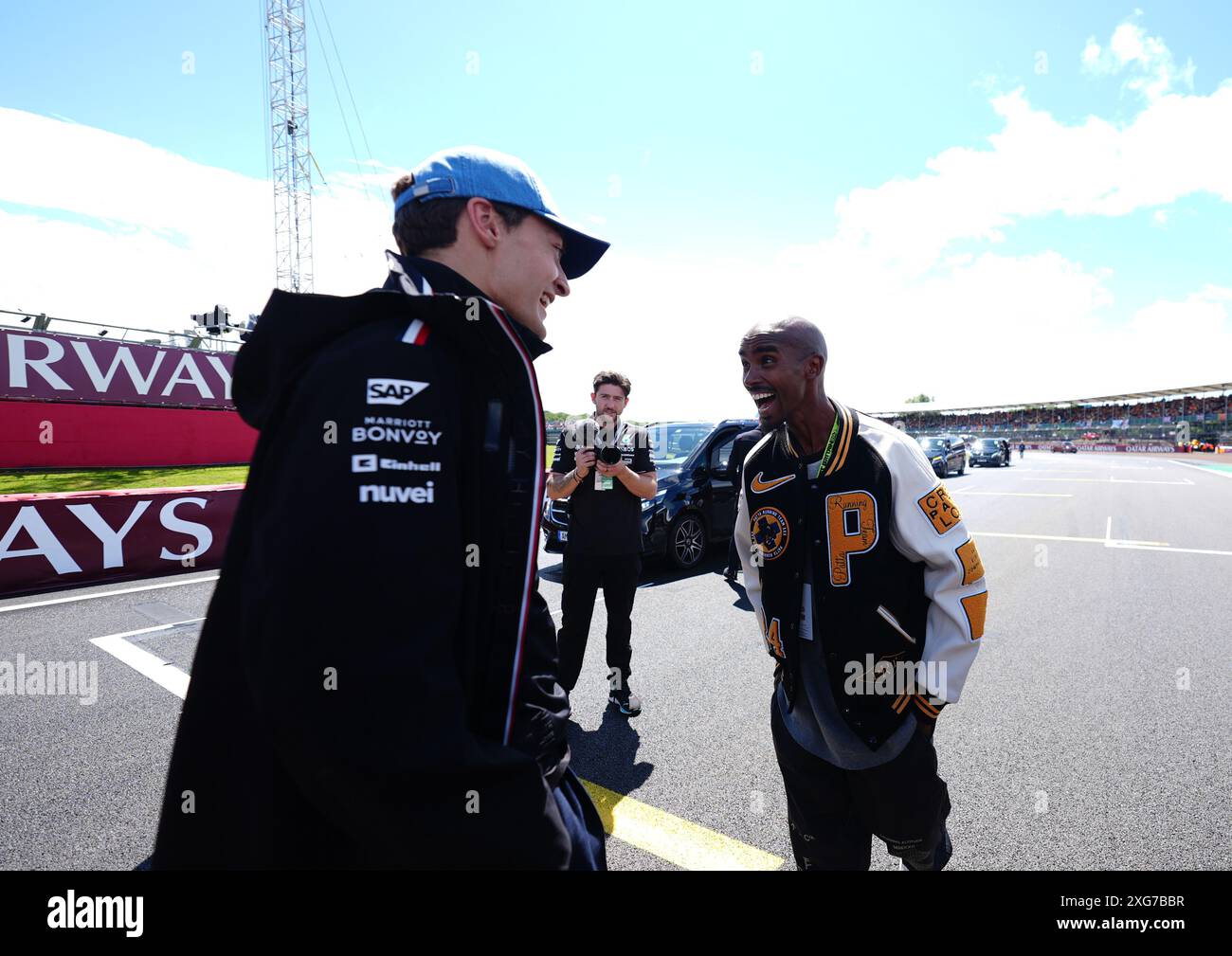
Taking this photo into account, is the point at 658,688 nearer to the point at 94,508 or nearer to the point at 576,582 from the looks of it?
the point at 576,582

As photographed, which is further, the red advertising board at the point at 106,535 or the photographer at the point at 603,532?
the red advertising board at the point at 106,535

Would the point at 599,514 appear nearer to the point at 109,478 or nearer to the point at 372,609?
the point at 372,609

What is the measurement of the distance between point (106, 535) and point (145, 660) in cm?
340

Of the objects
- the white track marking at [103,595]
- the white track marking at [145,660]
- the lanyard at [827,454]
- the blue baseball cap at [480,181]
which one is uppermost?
the blue baseball cap at [480,181]

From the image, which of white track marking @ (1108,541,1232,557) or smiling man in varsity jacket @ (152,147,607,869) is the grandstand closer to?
white track marking @ (1108,541,1232,557)

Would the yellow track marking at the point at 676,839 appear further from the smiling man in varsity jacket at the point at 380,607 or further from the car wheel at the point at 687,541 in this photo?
the car wheel at the point at 687,541

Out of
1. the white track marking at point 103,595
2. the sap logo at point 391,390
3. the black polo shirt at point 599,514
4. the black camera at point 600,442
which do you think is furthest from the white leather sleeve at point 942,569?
the white track marking at point 103,595

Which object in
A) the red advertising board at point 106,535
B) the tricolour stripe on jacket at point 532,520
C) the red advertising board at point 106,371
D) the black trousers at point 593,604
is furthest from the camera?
the red advertising board at point 106,371

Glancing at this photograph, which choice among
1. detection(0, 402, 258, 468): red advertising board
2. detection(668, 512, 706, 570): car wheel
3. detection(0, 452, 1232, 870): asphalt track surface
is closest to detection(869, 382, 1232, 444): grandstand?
detection(0, 402, 258, 468): red advertising board

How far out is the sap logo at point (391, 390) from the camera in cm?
82

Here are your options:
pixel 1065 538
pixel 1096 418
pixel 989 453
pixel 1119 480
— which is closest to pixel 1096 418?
pixel 1096 418

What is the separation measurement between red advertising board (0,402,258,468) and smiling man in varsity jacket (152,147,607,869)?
17.1 metres

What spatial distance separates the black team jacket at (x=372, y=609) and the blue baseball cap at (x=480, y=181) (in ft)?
0.77
